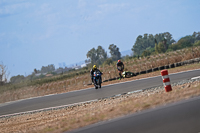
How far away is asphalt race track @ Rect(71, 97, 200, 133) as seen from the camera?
22.9 feet

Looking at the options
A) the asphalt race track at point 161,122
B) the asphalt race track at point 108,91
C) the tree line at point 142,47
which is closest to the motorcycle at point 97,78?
the asphalt race track at point 108,91

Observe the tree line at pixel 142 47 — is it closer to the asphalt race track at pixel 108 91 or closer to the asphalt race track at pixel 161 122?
the asphalt race track at pixel 108 91

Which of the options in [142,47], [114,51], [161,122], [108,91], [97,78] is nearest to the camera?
[161,122]

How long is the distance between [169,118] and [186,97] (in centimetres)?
305

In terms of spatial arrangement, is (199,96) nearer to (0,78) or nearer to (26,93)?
(26,93)

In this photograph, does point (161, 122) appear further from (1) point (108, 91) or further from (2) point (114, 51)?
(2) point (114, 51)

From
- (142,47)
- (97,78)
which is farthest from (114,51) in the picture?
(97,78)

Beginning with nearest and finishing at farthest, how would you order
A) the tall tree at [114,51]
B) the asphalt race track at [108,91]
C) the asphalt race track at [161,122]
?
the asphalt race track at [161,122] < the asphalt race track at [108,91] < the tall tree at [114,51]

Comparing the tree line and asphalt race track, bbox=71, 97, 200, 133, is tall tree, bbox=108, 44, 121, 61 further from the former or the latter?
asphalt race track, bbox=71, 97, 200, 133

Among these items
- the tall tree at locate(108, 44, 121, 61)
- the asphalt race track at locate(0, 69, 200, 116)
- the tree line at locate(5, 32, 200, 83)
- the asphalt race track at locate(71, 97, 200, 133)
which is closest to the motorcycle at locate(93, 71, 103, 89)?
the asphalt race track at locate(0, 69, 200, 116)

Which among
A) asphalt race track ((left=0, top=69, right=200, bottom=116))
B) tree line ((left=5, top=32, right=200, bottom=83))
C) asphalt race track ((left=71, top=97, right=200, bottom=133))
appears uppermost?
tree line ((left=5, top=32, right=200, bottom=83))

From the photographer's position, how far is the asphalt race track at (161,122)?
6.98 metres

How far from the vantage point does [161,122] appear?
7.71 metres

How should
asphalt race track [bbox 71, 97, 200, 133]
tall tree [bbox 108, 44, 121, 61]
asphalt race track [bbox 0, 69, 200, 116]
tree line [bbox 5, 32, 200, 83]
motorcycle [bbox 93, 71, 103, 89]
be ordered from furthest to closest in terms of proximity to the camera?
tall tree [bbox 108, 44, 121, 61]
tree line [bbox 5, 32, 200, 83]
motorcycle [bbox 93, 71, 103, 89]
asphalt race track [bbox 0, 69, 200, 116]
asphalt race track [bbox 71, 97, 200, 133]
